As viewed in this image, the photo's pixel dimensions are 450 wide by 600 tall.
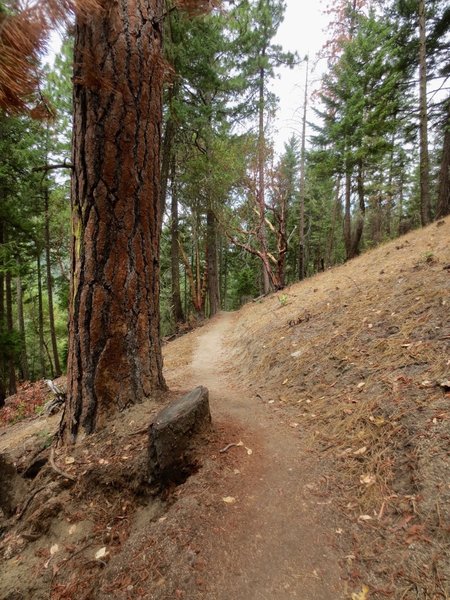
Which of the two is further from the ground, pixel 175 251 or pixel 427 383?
pixel 175 251

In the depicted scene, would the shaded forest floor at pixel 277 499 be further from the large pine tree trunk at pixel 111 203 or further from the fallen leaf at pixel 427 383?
the large pine tree trunk at pixel 111 203

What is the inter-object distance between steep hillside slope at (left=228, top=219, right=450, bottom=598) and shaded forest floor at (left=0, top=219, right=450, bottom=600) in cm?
1

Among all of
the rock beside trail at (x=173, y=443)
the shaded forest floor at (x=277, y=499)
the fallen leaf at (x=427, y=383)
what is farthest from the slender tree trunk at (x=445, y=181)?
the rock beside trail at (x=173, y=443)

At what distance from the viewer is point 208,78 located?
9.72m

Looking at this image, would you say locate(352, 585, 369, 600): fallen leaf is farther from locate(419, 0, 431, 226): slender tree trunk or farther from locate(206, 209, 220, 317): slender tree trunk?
locate(206, 209, 220, 317): slender tree trunk

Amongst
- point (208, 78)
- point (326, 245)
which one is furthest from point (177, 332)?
point (326, 245)

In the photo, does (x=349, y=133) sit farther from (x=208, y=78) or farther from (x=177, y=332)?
(x=177, y=332)

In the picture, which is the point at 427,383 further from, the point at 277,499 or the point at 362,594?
the point at 362,594

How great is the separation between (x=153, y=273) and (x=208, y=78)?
31.3ft

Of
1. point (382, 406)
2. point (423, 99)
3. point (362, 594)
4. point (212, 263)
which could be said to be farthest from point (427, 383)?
point (212, 263)

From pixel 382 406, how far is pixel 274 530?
146 centimetres

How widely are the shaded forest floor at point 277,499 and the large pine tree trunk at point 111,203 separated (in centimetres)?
40

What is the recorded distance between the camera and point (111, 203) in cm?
288

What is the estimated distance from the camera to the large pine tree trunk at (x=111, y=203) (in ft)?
9.26
